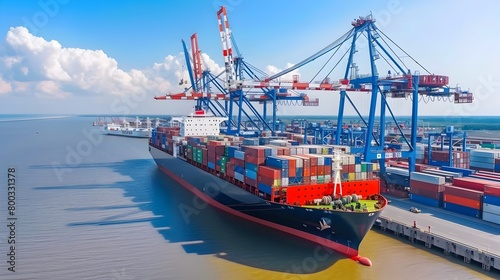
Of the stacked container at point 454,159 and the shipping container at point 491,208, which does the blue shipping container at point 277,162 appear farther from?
the stacked container at point 454,159

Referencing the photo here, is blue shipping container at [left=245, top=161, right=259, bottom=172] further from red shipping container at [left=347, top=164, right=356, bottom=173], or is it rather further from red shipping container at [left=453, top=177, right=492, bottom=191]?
red shipping container at [left=453, top=177, right=492, bottom=191]

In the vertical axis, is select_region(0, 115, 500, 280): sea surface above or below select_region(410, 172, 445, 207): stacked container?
below

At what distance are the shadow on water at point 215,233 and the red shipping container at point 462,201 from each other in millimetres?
8252

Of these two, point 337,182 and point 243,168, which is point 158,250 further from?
point 337,182

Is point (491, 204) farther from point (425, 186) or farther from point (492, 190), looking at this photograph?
point (425, 186)

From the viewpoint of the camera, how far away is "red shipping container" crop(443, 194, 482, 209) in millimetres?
17750

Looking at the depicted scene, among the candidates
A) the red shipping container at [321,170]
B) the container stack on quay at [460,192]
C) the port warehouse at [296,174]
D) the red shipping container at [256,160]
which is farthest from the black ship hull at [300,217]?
the container stack on quay at [460,192]

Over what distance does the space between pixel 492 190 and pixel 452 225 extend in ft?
9.07

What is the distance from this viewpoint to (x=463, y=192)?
724 inches

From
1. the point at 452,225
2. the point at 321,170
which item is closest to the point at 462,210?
the point at 452,225

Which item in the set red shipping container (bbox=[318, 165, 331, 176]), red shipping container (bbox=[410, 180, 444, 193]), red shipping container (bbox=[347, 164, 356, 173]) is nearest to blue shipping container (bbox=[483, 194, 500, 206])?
red shipping container (bbox=[410, 180, 444, 193])

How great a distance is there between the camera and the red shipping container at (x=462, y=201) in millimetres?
17750

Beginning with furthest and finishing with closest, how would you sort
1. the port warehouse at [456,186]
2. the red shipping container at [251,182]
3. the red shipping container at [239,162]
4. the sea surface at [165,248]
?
the red shipping container at [239,162]
the red shipping container at [251,182]
the port warehouse at [456,186]
the sea surface at [165,248]

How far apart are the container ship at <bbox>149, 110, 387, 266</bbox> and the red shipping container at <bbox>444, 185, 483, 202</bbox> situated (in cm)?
444
